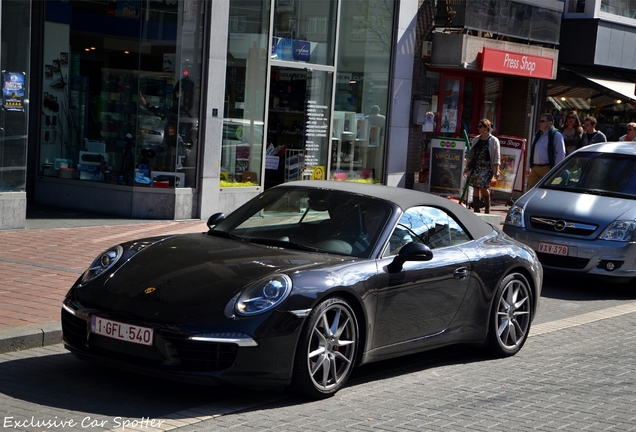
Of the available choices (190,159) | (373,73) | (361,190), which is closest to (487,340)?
(361,190)

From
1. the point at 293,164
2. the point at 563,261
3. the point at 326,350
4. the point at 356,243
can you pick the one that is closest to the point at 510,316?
the point at 356,243

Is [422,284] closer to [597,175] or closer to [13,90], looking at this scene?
[597,175]

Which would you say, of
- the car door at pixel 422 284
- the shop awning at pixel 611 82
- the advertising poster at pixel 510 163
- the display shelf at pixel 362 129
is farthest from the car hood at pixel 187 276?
the shop awning at pixel 611 82

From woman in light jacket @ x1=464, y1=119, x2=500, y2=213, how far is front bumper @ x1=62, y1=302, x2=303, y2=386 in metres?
10.6

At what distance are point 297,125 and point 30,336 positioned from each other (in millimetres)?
10230

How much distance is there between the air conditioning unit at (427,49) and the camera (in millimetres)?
18844

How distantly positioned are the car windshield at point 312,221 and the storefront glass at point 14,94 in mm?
5715

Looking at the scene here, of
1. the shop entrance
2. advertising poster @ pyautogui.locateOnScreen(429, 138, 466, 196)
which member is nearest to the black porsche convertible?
the shop entrance

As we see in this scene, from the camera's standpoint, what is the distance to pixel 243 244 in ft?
21.5

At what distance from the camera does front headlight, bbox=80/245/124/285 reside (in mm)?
6113

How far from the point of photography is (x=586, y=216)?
36.2 feet

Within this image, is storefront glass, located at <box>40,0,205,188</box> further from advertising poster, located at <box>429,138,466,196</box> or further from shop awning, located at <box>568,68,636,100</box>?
shop awning, located at <box>568,68,636,100</box>

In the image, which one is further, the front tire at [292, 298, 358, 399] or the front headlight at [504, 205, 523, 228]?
the front headlight at [504, 205, 523, 228]

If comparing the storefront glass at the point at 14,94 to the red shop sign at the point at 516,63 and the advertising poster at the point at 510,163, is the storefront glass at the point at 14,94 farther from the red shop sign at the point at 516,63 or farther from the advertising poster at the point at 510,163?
the advertising poster at the point at 510,163
